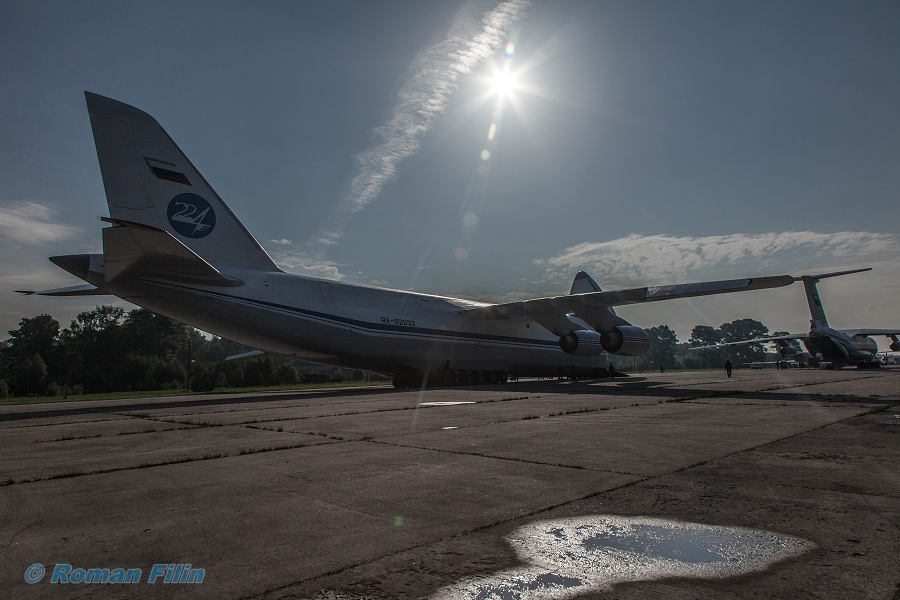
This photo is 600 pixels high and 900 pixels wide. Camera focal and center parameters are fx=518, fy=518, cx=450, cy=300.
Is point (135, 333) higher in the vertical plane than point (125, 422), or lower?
higher

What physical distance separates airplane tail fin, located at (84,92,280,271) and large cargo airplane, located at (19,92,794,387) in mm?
28

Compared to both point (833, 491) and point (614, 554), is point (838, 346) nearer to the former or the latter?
point (833, 491)

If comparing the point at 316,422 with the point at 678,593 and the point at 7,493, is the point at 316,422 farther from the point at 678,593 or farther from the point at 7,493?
the point at 678,593

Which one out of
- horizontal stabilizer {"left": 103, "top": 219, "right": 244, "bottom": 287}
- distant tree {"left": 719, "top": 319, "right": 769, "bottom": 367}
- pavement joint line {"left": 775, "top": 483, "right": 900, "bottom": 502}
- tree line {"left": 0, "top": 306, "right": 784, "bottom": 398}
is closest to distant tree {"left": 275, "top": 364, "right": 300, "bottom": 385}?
tree line {"left": 0, "top": 306, "right": 784, "bottom": 398}

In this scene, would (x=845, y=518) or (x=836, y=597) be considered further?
(x=845, y=518)

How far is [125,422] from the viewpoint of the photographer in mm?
8891

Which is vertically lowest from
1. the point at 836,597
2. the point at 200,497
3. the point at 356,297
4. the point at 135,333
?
the point at 836,597

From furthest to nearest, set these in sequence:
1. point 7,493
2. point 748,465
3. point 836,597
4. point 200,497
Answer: point 748,465, point 7,493, point 200,497, point 836,597

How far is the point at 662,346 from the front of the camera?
15500cm

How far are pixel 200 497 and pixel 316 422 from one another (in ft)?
15.0

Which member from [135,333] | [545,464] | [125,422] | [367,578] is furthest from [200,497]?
[135,333]

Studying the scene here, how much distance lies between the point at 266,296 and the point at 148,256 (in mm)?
4648

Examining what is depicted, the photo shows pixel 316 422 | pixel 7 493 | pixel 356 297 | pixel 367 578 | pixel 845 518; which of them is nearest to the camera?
pixel 367 578

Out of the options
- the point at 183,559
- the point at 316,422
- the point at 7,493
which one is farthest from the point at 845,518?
the point at 316,422
